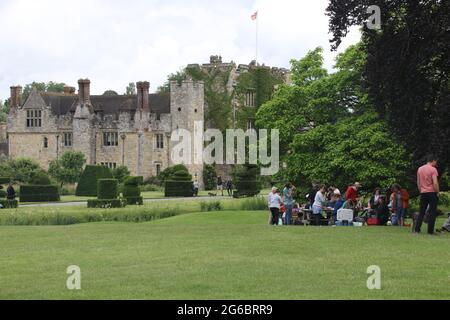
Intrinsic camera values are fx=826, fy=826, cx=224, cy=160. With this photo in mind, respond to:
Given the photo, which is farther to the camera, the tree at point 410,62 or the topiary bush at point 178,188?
the topiary bush at point 178,188

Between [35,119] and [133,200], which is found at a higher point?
[35,119]

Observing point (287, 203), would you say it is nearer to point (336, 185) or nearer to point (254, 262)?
point (336, 185)

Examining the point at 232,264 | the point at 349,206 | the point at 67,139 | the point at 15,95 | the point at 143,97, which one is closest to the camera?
the point at 232,264

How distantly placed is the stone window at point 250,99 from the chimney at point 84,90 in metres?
16.4

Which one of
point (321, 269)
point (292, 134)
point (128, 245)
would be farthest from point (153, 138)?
point (321, 269)

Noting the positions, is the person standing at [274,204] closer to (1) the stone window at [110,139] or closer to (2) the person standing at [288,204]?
(2) the person standing at [288,204]

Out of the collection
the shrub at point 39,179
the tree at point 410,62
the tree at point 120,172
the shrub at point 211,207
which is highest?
the tree at point 410,62

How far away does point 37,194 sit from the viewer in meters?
58.8

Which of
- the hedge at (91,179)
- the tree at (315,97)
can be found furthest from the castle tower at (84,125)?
the tree at (315,97)

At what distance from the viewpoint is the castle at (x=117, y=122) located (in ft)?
269

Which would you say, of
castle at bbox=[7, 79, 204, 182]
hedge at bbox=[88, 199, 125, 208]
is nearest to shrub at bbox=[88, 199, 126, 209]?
hedge at bbox=[88, 199, 125, 208]

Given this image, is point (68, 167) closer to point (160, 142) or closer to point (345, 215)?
point (160, 142)

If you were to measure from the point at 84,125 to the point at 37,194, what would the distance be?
88.5 feet

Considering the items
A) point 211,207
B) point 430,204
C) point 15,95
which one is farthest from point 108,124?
point 430,204
